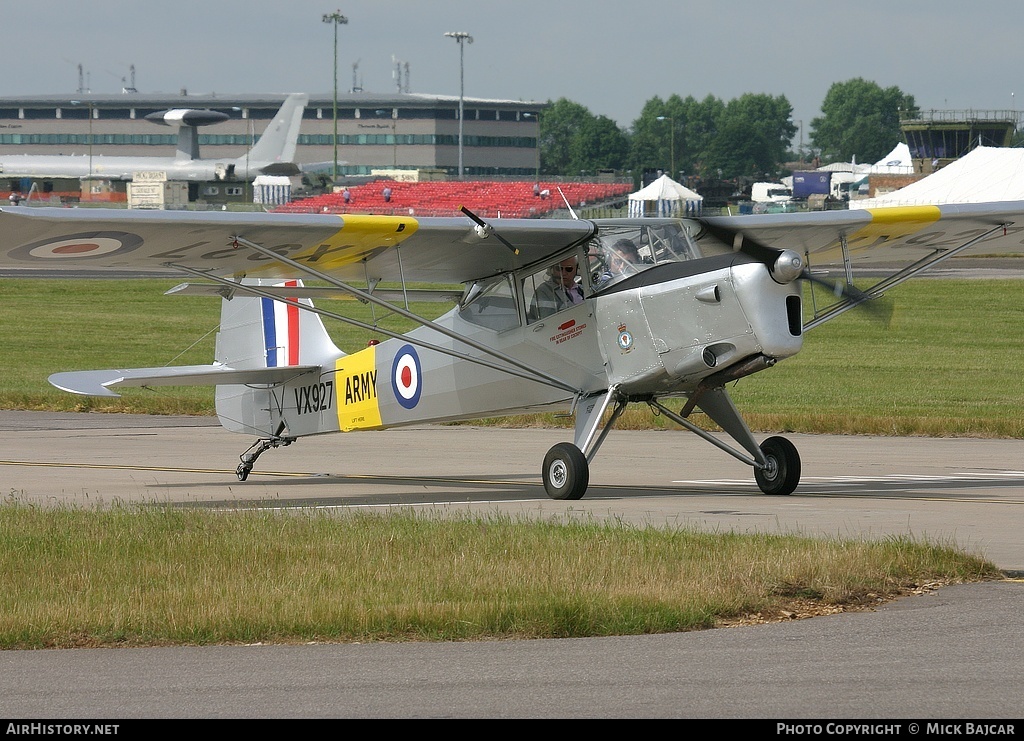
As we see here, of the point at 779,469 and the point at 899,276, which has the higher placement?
the point at 899,276

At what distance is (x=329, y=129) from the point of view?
174375 mm

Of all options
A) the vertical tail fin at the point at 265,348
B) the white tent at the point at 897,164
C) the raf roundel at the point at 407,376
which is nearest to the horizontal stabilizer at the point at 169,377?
the vertical tail fin at the point at 265,348

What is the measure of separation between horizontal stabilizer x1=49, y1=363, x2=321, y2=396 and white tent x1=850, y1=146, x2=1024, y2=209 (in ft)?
231

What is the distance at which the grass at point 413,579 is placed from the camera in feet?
25.6

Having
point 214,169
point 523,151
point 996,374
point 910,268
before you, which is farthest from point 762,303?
point 523,151

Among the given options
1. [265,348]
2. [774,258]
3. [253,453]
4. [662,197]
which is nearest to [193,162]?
[662,197]

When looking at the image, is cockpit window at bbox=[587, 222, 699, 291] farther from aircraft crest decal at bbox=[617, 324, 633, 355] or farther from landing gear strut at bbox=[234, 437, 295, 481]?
landing gear strut at bbox=[234, 437, 295, 481]

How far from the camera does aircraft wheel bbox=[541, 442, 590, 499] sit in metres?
14.0

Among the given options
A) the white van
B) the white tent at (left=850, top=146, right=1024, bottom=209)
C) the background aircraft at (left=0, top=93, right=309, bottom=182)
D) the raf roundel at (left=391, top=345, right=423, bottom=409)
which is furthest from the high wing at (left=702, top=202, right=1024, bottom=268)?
the background aircraft at (left=0, top=93, right=309, bottom=182)

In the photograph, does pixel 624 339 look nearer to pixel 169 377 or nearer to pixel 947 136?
pixel 169 377

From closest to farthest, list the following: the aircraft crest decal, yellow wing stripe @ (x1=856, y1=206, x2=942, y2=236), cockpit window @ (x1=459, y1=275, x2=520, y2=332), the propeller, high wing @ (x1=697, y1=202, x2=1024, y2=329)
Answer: the propeller → the aircraft crest decal → high wing @ (x1=697, y1=202, x2=1024, y2=329) → cockpit window @ (x1=459, y1=275, x2=520, y2=332) → yellow wing stripe @ (x1=856, y1=206, x2=942, y2=236)

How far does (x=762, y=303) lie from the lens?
41.9 feet

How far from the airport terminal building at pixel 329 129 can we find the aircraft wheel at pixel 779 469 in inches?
6232

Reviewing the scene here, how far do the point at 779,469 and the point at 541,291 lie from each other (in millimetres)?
3101
